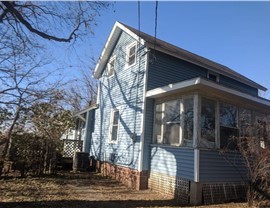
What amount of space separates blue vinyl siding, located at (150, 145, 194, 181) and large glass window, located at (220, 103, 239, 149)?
1.46 m

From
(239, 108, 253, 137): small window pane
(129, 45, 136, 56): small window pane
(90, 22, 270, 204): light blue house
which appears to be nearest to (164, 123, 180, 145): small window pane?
(90, 22, 270, 204): light blue house

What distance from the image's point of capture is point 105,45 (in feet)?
46.2

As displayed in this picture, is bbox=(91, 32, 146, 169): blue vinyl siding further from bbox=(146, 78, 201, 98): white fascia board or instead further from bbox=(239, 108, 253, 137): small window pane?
bbox=(239, 108, 253, 137): small window pane

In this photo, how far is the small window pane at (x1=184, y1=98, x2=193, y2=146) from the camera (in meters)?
8.17

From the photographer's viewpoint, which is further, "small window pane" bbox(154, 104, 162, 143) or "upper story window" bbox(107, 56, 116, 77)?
"upper story window" bbox(107, 56, 116, 77)

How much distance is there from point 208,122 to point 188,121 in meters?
0.65

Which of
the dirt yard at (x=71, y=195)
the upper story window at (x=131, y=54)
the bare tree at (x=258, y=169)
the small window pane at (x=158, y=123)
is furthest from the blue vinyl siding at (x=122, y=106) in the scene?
the bare tree at (x=258, y=169)

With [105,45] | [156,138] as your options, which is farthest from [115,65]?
[156,138]

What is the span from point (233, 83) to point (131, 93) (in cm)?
587

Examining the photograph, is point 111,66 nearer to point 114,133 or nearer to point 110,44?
point 110,44

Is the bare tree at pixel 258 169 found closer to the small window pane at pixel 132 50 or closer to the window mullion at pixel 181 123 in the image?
the window mullion at pixel 181 123

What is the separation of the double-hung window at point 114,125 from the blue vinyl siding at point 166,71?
9.60 ft

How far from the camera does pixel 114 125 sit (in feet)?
40.6

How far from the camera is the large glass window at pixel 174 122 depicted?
8.31m
